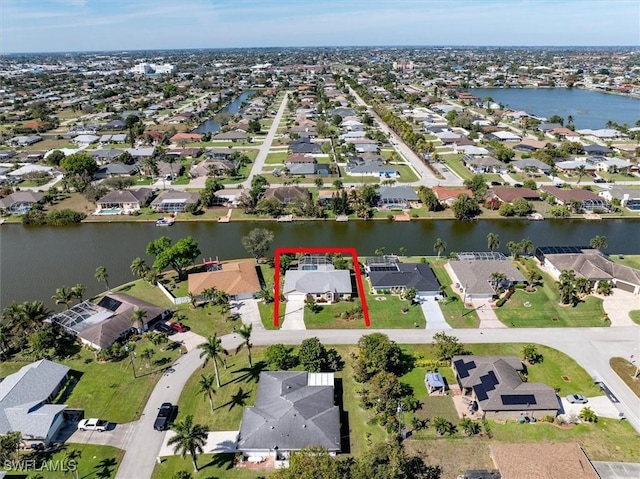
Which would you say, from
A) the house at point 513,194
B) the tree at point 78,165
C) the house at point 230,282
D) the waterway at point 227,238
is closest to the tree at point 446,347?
the house at point 230,282

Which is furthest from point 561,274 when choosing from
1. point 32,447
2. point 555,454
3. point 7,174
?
point 7,174

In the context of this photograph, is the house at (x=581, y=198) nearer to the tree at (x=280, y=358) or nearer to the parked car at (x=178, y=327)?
the tree at (x=280, y=358)

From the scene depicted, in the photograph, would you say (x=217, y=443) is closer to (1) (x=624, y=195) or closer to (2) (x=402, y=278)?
(2) (x=402, y=278)

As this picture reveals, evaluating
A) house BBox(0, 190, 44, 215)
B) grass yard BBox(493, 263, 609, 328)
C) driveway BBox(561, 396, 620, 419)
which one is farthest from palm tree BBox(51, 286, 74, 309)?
driveway BBox(561, 396, 620, 419)

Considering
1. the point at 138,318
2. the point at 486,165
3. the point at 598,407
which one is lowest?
the point at 486,165

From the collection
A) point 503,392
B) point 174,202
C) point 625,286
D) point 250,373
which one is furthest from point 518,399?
point 174,202

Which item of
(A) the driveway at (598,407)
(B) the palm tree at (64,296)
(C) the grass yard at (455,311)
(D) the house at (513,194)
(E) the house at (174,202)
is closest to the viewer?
(A) the driveway at (598,407)
